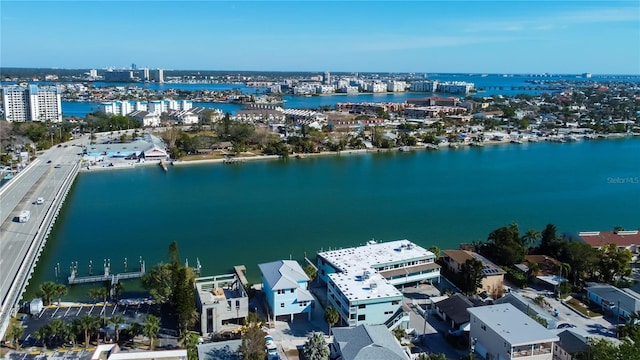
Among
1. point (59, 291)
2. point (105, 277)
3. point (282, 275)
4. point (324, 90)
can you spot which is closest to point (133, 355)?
point (282, 275)

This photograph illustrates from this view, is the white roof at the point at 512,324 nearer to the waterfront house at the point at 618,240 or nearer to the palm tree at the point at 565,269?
the palm tree at the point at 565,269

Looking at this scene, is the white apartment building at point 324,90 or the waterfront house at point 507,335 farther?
the white apartment building at point 324,90

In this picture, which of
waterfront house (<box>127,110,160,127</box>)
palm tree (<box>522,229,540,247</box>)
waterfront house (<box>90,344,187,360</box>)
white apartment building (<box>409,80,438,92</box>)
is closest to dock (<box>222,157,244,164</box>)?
waterfront house (<box>127,110,160,127</box>)

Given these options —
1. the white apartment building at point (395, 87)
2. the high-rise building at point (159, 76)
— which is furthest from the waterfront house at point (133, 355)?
the high-rise building at point (159, 76)

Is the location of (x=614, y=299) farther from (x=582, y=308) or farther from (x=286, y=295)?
(x=286, y=295)

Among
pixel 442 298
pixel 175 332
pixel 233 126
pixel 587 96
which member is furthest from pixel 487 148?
pixel 587 96
